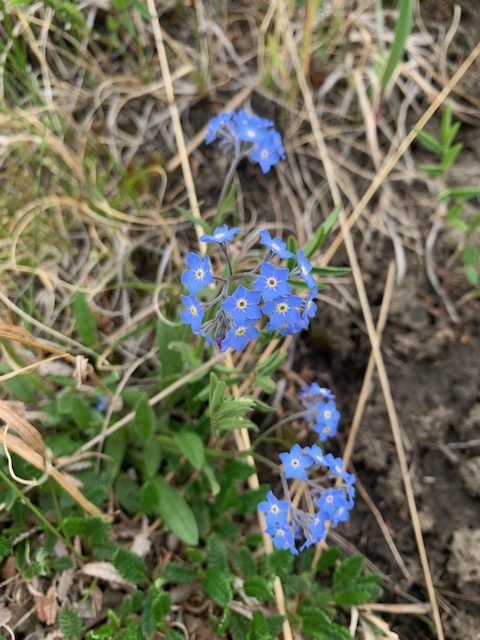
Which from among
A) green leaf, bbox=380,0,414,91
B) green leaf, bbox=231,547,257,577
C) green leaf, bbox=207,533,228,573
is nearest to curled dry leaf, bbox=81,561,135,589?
green leaf, bbox=207,533,228,573

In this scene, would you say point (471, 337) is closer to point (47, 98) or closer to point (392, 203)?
point (392, 203)

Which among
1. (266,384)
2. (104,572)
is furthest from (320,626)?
(266,384)

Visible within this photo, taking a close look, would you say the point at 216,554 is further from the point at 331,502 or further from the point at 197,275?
the point at 197,275

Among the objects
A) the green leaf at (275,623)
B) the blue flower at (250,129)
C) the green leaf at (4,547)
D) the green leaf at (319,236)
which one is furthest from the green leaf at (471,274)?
the green leaf at (4,547)

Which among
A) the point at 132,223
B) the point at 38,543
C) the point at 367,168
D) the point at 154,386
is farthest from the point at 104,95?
the point at 38,543

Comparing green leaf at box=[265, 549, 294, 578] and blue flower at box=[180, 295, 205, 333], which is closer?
blue flower at box=[180, 295, 205, 333]

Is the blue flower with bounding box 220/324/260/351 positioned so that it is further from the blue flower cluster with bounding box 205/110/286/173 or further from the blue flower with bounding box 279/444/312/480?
the blue flower cluster with bounding box 205/110/286/173
